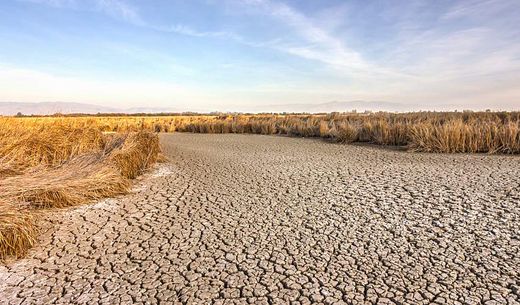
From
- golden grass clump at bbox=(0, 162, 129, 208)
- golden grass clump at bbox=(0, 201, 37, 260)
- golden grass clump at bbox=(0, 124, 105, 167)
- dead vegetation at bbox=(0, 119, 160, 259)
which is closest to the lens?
golden grass clump at bbox=(0, 201, 37, 260)

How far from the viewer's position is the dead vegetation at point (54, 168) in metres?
3.24

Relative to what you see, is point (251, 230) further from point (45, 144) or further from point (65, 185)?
point (45, 144)

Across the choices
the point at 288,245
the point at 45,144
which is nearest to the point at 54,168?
the point at 45,144

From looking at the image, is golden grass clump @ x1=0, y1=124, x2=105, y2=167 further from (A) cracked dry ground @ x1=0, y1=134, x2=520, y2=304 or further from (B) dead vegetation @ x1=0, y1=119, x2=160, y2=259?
(A) cracked dry ground @ x1=0, y1=134, x2=520, y2=304

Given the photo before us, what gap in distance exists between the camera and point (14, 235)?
3004 millimetres

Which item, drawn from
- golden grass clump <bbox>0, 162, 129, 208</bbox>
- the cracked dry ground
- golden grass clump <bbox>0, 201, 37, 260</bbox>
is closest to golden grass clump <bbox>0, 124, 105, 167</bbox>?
golden grass clump <bbox>0, 162, 129, 208</bbox>

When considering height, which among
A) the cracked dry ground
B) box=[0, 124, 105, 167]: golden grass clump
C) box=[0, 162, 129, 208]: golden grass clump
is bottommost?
the cracked dry ground

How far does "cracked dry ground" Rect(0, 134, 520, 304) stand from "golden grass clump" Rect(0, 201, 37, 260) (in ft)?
0.38

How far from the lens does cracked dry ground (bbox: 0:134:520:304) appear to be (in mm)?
2346

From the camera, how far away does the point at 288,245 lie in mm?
3068

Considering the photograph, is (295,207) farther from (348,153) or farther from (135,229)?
(348,153)

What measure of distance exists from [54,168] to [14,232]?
2.45 m

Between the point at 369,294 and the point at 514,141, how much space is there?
767 cm

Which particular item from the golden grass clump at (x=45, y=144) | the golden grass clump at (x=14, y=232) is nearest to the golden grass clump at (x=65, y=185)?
the golden grass clump at (x=14, y=232)
